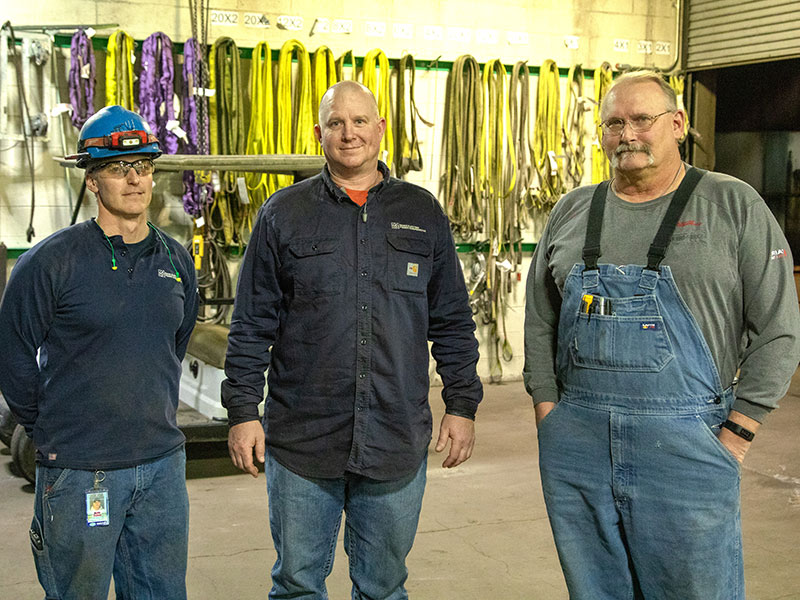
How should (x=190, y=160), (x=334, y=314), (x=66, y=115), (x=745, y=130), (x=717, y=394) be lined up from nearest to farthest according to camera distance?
(x=717, y=394) → (x=334, y=314) → (x=190, y=160) → (x=66, y=115) → (x=745, y=130)

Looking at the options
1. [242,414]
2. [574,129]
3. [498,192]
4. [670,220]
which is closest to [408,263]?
[242,414]

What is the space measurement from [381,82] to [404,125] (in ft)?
1.32

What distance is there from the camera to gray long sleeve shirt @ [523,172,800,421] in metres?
2.49

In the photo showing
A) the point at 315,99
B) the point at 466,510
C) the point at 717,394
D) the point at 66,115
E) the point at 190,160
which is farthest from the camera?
the point at 315,99

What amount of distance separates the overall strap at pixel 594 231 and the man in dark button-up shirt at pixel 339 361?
523mm

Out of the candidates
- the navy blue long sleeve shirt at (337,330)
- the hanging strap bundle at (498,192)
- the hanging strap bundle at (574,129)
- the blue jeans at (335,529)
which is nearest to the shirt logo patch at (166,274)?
the navy blue long sleeve shirt at (337,330)

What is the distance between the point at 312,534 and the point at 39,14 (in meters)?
5.57

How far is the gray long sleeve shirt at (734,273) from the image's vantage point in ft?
8.18

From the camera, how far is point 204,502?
5.22 meters

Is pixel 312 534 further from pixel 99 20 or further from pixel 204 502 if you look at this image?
pixel 99 20

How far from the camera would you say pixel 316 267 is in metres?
2.84

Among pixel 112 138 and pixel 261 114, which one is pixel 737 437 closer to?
pixel 112 138

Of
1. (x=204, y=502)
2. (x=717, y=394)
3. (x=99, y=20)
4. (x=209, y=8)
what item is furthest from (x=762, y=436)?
(x=99, y=20)

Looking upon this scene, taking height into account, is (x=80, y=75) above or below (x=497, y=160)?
above
